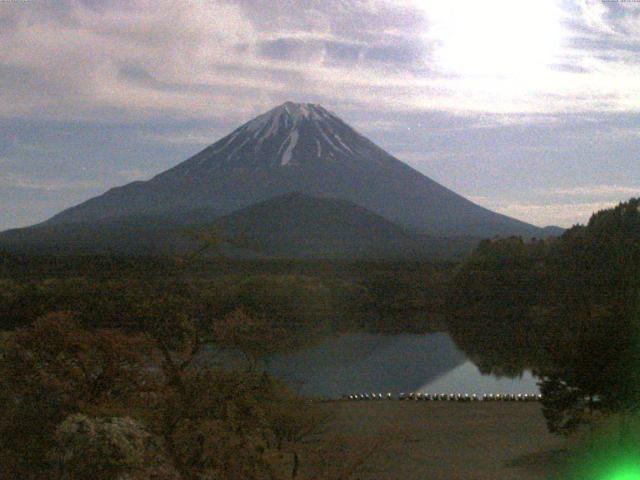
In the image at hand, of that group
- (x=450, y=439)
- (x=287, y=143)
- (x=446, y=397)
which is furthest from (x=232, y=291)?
(x=287, y=143)

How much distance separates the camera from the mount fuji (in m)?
50.7

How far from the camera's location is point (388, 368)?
18.3m

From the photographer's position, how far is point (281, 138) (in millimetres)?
67750

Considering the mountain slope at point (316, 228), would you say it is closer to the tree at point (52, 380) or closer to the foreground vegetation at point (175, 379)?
the foreground vegetation at point (175, 379)

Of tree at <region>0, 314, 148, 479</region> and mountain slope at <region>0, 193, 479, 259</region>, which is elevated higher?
mountain slope at <region>0, 193, 479, 259</region>

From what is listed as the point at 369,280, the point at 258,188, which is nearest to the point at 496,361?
the point at 369,280

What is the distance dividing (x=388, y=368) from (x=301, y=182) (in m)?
42.5

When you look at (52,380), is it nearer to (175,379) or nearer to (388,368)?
(175,379)

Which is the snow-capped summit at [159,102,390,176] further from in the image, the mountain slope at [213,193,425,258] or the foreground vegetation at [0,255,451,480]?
the foreground vegetation at [0,255,451,480]

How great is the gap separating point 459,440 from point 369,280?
14.9m

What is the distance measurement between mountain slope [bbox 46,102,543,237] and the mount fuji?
0.07 metres

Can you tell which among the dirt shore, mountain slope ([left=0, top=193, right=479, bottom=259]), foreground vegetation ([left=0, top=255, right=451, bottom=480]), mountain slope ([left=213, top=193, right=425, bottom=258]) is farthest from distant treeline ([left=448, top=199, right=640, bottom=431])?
foreground vegetation ([left=0, top=255, right=451, bottom=480])

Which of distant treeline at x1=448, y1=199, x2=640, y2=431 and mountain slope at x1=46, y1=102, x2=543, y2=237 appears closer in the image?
distant treeline at x1=448, y1=199, x2=640, y2=431

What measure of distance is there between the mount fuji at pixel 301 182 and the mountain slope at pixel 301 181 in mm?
72
